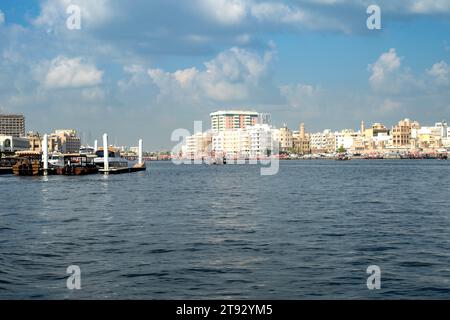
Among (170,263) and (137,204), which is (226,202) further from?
(170,263)

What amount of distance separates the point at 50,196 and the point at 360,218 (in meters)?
29.6

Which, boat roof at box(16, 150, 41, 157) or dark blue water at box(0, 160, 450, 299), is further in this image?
boat roof at box(16, 150, 41, 157)
